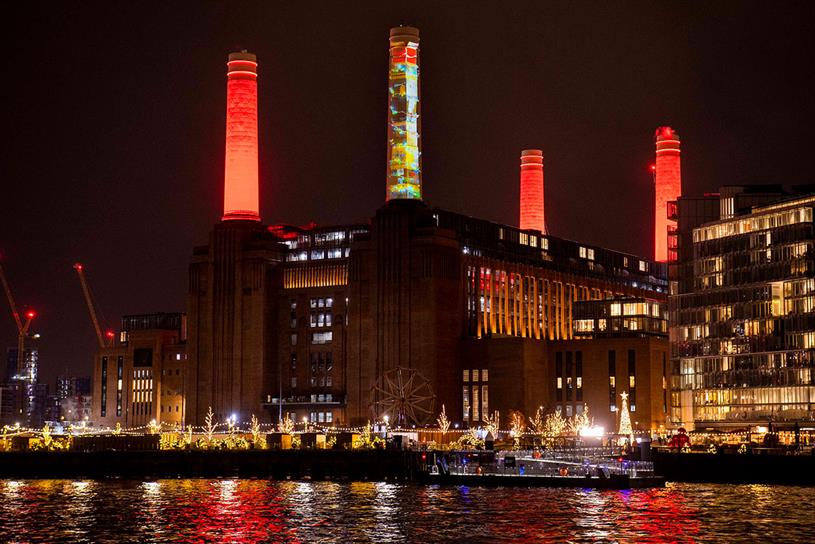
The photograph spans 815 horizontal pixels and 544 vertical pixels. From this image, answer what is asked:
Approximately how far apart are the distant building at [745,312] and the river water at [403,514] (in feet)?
125

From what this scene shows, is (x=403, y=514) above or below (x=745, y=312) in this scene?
below

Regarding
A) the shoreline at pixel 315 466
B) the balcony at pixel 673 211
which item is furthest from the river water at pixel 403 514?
the balcony at pixel 673 211

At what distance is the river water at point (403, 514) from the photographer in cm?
9762

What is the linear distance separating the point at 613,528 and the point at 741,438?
2655 inches

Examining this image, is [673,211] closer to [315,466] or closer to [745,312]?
[745,312]

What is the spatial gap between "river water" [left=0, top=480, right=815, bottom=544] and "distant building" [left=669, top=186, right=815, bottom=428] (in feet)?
125

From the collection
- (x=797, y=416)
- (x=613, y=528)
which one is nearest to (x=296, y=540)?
(x=613, y=528)

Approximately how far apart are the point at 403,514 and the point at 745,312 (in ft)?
263

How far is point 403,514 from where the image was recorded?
111m

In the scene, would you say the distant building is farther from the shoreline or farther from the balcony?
the shoreline

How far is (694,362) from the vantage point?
18562 cm

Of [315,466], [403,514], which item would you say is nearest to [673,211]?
[315,466]

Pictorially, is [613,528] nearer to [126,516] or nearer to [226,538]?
[226,538]

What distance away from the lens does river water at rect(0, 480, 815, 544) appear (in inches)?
3844
